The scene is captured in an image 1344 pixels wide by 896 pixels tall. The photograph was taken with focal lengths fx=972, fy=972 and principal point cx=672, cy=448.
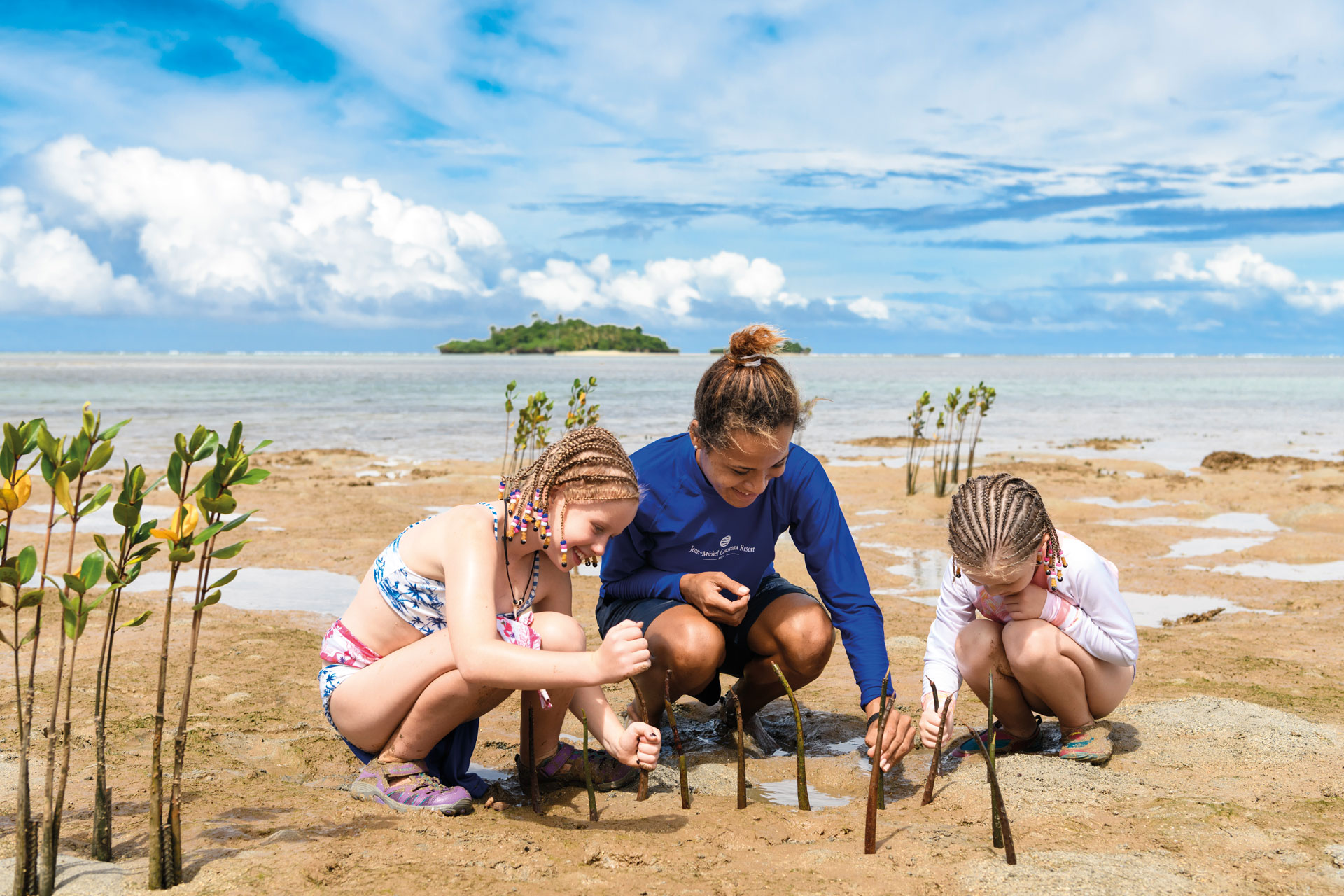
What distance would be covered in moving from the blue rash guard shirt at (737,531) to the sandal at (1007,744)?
0.57 meters

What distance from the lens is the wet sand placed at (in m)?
2.55

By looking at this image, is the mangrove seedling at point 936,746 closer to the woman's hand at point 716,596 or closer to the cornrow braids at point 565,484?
the woman's hand at point 716,596

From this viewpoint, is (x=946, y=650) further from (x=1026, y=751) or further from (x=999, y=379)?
(x=999, y=379)

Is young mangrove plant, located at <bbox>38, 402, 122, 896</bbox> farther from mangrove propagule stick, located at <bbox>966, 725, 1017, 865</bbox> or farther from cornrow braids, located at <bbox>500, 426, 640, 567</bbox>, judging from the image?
mangrove propagule stick, located at <bbox>966, 725, 1017, 865</bbox>

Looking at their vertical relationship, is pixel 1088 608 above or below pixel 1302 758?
above

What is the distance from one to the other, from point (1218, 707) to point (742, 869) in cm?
236

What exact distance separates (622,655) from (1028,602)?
1.53 metres

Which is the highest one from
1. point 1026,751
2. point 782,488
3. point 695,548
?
point 782,488

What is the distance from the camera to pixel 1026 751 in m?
3.71

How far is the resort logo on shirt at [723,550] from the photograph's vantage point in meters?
3.77

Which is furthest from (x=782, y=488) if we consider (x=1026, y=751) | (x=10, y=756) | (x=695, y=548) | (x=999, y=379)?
(x=999, y=379)

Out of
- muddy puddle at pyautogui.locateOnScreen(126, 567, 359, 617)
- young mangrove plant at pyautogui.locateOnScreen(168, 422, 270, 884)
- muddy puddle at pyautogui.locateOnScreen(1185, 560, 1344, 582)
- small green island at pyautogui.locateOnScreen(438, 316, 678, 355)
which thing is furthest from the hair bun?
small green island at pyautogui.locateOnScreen(438, 316, 678, 355)

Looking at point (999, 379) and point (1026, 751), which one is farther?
point (999, 379)

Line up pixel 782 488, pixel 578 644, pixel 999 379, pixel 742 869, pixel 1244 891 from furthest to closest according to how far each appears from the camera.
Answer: pixel 999 379
pixel 782 488
pixel 578 644
pixel 742 869
pixel 1244 891
